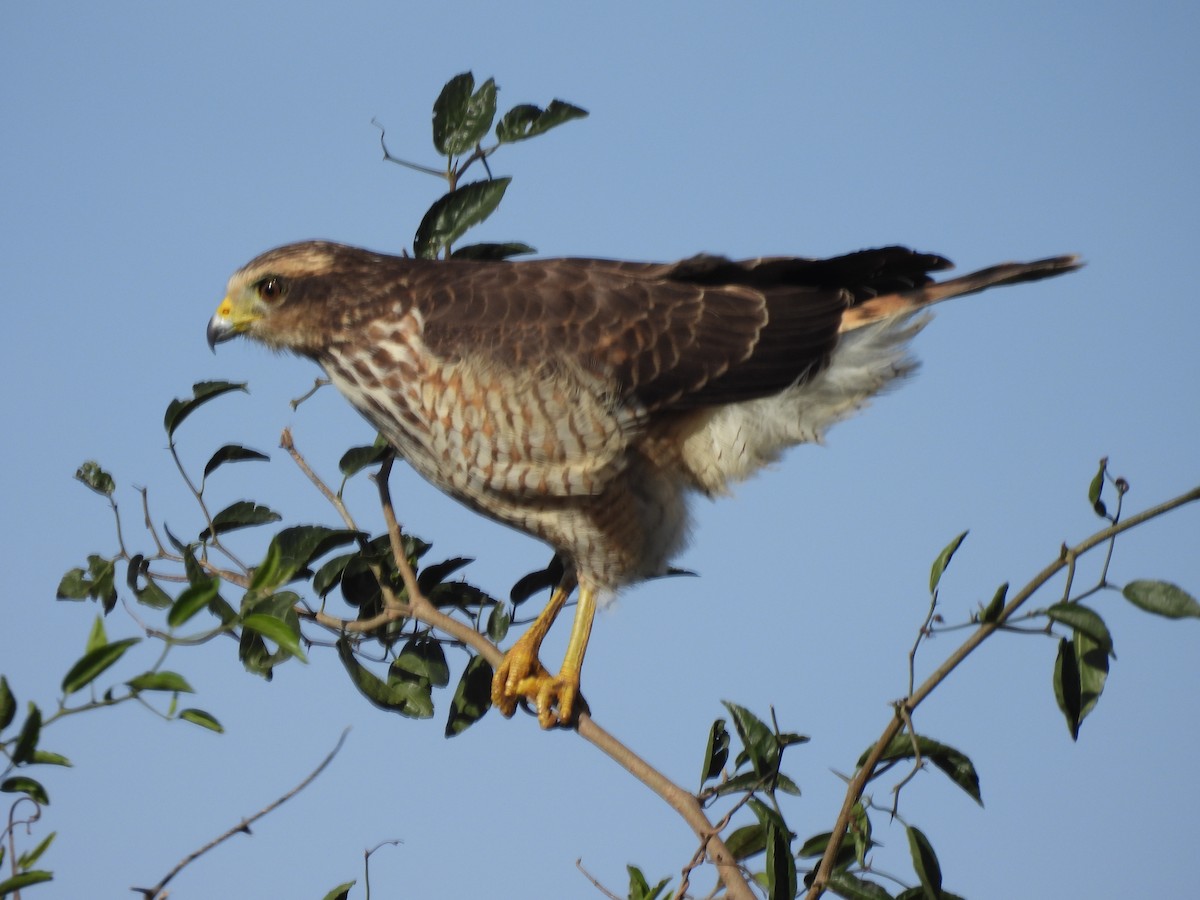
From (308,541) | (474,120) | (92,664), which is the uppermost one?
(474,120)

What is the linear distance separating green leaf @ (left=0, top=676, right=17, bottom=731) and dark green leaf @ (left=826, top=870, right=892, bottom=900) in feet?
6.32

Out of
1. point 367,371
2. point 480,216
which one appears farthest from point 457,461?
point 480,216

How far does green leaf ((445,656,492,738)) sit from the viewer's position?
4.43 metres

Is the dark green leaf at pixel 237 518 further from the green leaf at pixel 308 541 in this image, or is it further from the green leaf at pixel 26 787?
the green leaf at pixel 26 787

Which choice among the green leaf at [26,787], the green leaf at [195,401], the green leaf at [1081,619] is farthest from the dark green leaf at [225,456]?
the green leaf at [1081,619]

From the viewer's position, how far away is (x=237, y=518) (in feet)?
13.5

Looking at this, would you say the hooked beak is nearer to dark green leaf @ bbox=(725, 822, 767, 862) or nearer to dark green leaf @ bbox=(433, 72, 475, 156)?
dark green leaf @ bbox=(433, 72, 475, 156)

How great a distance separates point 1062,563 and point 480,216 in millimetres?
2318

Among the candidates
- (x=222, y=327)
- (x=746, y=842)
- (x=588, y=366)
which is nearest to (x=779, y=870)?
(x=746, y=842)

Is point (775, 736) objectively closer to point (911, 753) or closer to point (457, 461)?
point (911, 753)

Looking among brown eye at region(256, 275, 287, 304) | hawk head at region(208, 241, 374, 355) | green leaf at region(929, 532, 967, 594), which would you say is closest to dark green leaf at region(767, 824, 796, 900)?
green leaf at region(929, 532, 967, 594)

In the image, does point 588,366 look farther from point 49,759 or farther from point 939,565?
point 49,759

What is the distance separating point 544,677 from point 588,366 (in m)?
1.31

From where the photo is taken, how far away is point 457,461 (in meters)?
4.66
